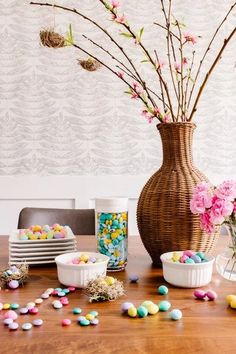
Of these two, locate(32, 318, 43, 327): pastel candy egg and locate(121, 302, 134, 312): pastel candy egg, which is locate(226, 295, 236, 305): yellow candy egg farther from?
locate(32, 318, 43, 327): pastel candy egg

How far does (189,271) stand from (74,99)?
75.9 inches

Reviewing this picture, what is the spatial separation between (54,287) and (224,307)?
38 cm

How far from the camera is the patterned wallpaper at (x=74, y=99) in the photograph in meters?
2.63

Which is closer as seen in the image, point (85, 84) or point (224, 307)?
point (224, 307)

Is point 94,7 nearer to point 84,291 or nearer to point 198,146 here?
point 198,146

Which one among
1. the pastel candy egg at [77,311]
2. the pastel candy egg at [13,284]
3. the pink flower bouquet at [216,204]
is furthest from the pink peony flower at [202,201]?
the pastel candy egg at [13,284]

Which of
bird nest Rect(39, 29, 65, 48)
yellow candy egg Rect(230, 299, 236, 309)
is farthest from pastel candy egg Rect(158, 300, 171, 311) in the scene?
bird nest Rect(39, 29, 65, 48)

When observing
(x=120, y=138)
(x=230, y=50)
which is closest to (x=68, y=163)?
(x=120, y=138)

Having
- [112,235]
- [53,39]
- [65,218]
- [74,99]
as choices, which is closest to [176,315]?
[112,235]

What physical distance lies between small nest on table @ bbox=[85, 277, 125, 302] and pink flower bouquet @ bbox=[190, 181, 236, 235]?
0.25 metres

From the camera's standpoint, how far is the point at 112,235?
1.07m

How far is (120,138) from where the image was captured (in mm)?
2664

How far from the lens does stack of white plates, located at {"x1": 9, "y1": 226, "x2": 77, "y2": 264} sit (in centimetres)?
111

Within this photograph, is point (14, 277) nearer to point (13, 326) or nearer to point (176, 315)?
point (13, 326)
